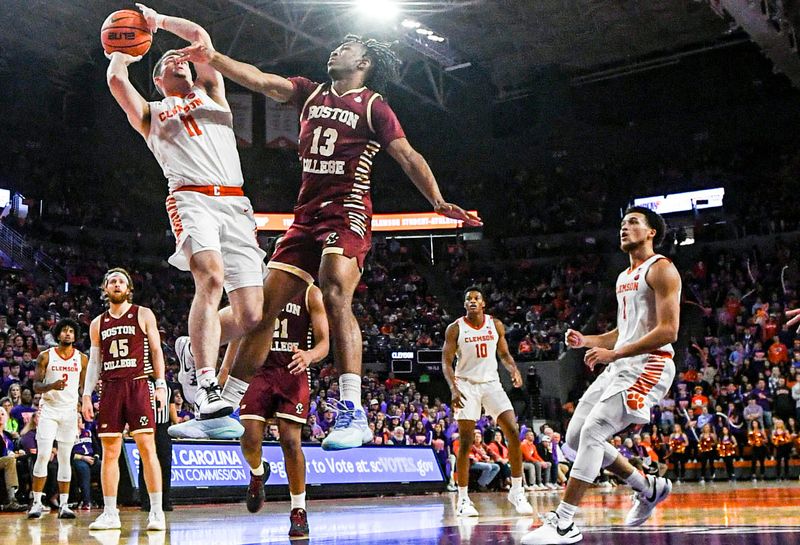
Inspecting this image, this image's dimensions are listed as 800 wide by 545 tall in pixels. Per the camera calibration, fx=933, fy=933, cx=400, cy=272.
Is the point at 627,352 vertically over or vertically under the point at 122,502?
over

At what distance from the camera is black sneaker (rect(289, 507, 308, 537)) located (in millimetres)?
6746

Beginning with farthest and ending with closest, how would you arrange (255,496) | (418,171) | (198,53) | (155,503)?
(155,503) < (255,496) < (418,171) < (198,53)

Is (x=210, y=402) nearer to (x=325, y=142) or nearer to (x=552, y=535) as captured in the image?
(x=325, y=142)

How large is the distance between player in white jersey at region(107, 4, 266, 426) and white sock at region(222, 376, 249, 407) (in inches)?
10.8

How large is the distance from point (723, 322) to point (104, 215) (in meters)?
18.7

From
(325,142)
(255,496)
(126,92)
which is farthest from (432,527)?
(126,92)

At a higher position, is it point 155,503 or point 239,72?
point 239,72

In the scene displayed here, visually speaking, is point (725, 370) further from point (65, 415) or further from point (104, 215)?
point (104, 215)

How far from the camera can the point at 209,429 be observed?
16.3ft

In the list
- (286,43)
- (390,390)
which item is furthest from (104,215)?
(390,390)

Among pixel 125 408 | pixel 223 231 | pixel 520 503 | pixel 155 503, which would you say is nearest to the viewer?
pixel 223 231

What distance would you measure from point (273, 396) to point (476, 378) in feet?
12.3

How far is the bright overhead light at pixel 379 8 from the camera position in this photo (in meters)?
22.9

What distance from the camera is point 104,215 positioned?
96.1ft
